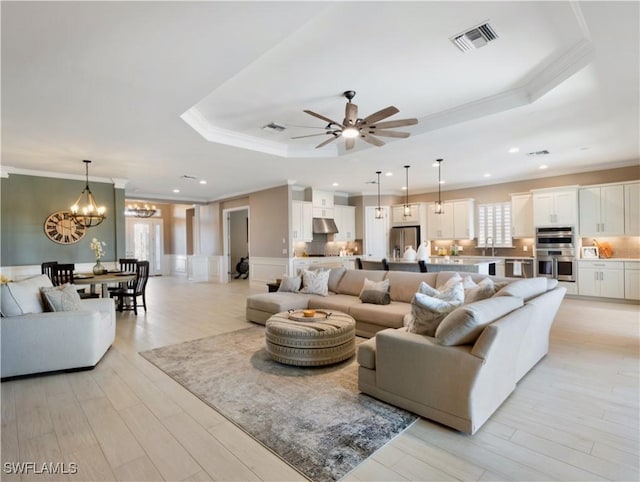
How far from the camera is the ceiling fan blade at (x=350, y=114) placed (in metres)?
3.30

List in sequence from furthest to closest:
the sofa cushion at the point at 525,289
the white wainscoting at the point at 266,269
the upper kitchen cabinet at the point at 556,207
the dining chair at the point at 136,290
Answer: the white wainscoting at the point at 266,269
the upper kitchen cabinet at the point at 556,207
the dining chair at the point at 136,290
the sofa cushion at the point at 525,289

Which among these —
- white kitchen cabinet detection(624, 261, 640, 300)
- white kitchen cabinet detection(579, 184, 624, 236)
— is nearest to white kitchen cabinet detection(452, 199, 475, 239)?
white kitchen cabinet detection(579, 184, 624, 236)

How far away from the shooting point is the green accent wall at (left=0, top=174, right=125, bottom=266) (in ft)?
21.2

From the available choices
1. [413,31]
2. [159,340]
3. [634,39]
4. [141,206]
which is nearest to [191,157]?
[159,340]

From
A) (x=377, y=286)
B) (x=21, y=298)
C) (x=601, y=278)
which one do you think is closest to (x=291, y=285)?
(x=377, y=286)

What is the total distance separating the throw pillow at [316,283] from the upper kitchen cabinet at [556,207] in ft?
18.0

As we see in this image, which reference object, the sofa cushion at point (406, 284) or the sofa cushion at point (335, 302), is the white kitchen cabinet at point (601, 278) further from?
the sofa cushion at point (335, 302)

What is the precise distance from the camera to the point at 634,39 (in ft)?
8.54

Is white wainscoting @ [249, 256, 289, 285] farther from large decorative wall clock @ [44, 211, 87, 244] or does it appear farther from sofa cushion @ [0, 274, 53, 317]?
sofa cushion @ [0, 274, 53, 317]

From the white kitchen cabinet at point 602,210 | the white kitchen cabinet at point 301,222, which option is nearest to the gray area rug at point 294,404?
the white kitchen cabinet at point 301,222

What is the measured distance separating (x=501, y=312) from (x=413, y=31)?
2.37m

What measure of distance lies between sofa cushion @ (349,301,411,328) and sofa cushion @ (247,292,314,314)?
0.94 metres

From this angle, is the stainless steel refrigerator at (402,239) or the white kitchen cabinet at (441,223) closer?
the white kitchen cabinet at (441,223)

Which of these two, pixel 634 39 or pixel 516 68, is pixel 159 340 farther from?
pixel 634 39
